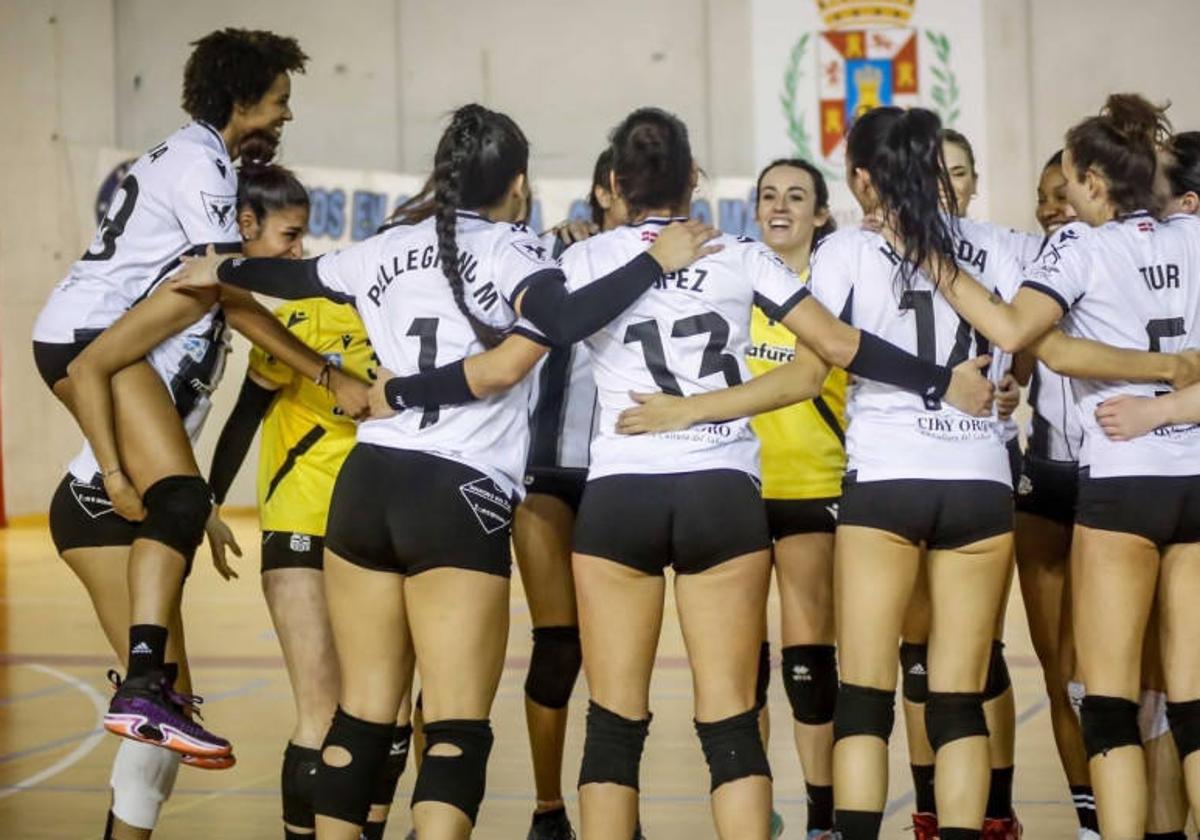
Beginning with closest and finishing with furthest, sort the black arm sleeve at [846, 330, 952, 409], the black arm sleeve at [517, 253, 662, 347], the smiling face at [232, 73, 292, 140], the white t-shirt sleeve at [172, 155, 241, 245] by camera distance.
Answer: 1. the black arm sleeve at [517, 253, 662, 347]
2. the black arm sleeve at [846, 330, 952, 409]
3. the white t-shirt sleeve at [172, 155, 241, 245]
4. the smiling face at [232, 73, 292, 140]

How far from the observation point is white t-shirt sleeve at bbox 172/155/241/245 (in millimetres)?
4652

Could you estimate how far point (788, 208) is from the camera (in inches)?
221

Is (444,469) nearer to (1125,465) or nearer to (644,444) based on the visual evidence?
(644,444)

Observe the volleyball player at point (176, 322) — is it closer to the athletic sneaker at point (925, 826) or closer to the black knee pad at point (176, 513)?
the black knee pad at point (176, 513)

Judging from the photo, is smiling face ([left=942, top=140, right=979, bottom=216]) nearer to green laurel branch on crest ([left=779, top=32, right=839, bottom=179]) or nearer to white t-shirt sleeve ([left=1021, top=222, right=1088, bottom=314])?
white t-shirt sleeve ([left=1021, top=222, right=1088, bottom=314])

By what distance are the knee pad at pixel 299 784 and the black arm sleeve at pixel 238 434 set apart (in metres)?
0.80

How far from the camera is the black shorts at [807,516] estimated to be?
17.0 ft

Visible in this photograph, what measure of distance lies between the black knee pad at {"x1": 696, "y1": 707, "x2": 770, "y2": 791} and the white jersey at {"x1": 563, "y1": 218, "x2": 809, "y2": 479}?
619 millimetres

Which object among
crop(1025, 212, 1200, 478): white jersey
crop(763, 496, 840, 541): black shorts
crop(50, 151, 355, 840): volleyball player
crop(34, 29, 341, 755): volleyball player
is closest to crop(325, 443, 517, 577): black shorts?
crop(34, 29, 341, 755): volleyball player

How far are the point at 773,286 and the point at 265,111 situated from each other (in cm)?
158

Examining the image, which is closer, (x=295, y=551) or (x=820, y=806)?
(x=295, y=551)

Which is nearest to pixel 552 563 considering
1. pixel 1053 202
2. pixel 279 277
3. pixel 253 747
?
pixel 279 277

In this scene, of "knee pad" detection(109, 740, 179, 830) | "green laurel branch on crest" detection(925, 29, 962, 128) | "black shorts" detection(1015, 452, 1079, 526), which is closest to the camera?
"knee pad" detection(109, 740, 179, 830)

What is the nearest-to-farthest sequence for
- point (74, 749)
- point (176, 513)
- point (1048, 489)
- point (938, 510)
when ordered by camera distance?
point (938, 510)
point (176, 513)
point (1048, 489)
point (74, 749)
